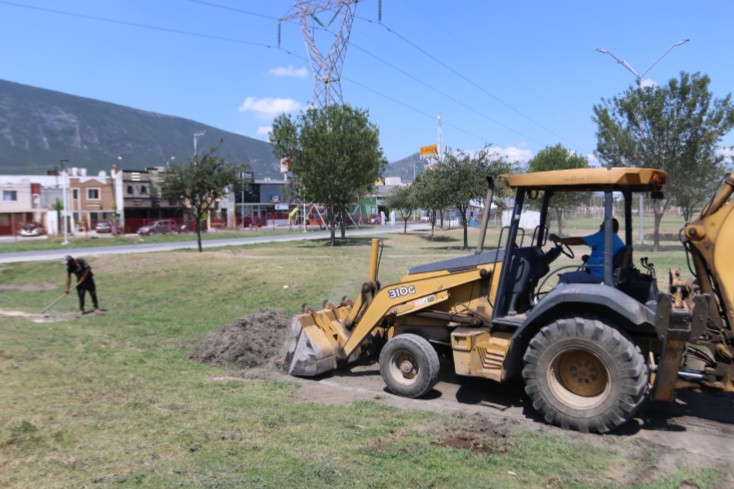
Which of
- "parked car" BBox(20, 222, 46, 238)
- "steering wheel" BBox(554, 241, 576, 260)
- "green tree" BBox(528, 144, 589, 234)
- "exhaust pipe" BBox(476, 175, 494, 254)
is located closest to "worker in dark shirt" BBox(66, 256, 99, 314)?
"exhaust pipe" BBox(476, 175, 494, 254)

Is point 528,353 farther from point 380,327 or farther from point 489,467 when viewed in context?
point 380,327

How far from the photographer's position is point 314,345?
27.3ft

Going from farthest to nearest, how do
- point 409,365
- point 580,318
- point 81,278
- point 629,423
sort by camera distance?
point 81,278, point 409,365, point 629,423, point 580,318

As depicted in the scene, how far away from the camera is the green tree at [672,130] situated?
2719cm

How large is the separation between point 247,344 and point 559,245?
17.3 ft

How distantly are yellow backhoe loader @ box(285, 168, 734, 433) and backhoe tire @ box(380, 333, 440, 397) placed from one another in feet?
Answer: 0.04

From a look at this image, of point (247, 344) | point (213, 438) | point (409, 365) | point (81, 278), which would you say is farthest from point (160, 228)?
point (213, 438)

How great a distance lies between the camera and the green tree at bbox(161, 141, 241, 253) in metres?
29.9

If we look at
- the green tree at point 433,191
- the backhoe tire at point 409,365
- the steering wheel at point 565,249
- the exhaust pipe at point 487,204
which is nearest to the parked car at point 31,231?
the green tree at point 433,191

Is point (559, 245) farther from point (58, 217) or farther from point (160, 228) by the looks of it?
point (58, 217)

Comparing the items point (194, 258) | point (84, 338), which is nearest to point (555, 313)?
point (84, 338)

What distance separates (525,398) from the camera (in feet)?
24.0

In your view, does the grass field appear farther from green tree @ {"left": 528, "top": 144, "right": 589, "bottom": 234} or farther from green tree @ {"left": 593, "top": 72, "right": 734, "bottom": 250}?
green tree @ {"left": 528, "top": 144, "right": 589, "bottom": 234}

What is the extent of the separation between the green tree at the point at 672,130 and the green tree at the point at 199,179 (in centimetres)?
2022
